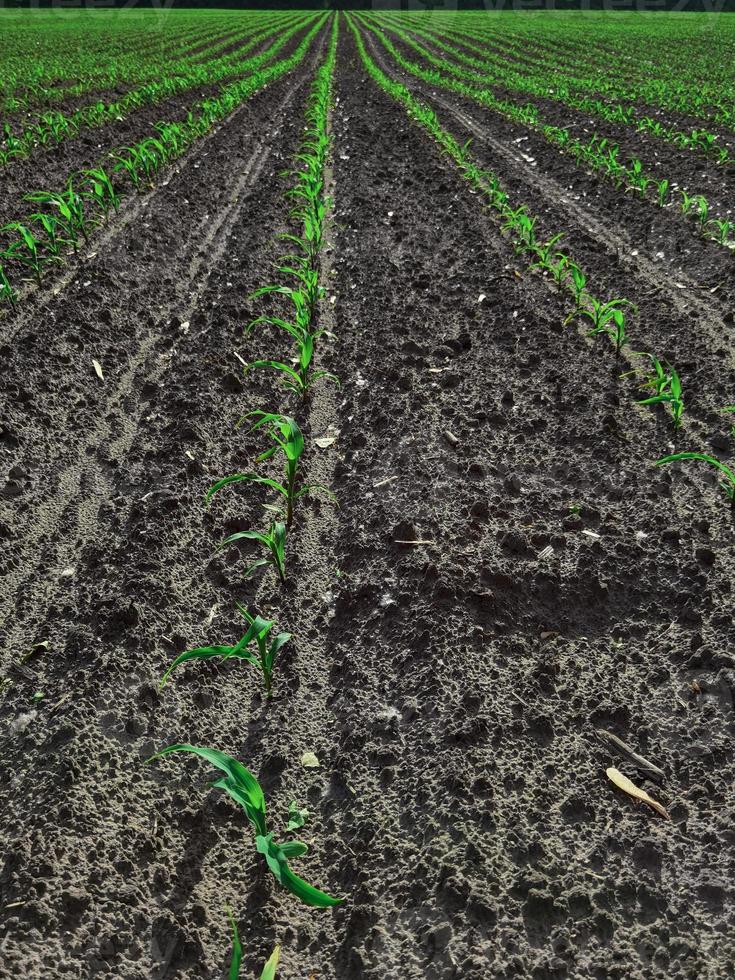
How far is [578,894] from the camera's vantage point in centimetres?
166

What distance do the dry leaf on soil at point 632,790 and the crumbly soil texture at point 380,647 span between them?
2cm

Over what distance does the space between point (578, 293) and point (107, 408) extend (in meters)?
3.17

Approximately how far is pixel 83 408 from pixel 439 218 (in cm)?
410

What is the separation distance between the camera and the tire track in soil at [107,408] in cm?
283

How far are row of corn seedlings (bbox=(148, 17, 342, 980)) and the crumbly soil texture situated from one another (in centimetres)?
9

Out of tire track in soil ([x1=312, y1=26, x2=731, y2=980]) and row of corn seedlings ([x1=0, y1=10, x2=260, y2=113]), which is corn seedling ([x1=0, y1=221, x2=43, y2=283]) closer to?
tire track in soil ([x1=312, y1=26, x2=731, y2=980])

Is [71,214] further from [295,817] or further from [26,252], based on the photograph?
[295,817]

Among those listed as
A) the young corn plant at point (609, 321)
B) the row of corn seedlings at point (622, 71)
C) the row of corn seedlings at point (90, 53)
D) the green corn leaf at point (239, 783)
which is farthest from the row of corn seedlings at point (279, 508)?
the row of corn seedlings at point (90, 53)

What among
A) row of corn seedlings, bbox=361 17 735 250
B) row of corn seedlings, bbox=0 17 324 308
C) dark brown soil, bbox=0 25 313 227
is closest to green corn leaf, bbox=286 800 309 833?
row of corn seedlings, bbox=0 17 324 308

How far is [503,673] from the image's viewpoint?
223cm

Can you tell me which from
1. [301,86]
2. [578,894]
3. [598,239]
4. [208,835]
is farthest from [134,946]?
[301,86]

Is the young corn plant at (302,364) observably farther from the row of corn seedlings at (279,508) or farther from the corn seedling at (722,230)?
the corn seedling at (722,230)

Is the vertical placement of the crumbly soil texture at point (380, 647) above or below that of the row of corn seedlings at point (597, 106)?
below

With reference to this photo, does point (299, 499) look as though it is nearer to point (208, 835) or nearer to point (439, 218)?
point (208, 835)
